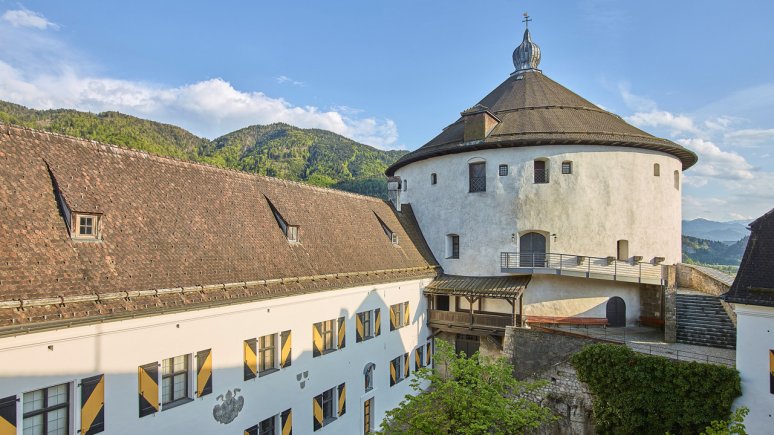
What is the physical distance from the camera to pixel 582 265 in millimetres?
20328

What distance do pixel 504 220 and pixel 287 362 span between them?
12.5 meters

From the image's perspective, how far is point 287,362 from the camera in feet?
42.6

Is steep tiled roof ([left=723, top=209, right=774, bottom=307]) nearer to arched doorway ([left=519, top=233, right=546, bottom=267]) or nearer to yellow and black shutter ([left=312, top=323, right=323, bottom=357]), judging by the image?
arched doorway ([left=519, top=233, right=546, bottom=267])

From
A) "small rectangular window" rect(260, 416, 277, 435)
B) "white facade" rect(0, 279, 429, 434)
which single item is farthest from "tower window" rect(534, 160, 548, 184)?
"small rectangular window" rect(260, 416, 277, 435)

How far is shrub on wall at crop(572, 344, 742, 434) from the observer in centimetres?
1252

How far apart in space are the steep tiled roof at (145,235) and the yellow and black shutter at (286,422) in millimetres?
3401

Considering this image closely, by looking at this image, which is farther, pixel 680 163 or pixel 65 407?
pixel 680 163

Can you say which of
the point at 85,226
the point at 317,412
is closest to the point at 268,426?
the point at 317,412

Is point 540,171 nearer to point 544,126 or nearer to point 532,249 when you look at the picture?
point 544,126

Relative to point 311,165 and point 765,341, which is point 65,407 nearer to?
point 765,341

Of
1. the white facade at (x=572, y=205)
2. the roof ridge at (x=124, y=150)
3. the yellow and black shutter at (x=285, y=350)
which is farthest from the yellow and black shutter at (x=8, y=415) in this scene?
the white facade at (x=572, y=205)

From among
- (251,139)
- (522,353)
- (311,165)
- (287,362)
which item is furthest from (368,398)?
(251,139)

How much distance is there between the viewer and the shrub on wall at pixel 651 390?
493 inches

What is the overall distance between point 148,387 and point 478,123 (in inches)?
697
